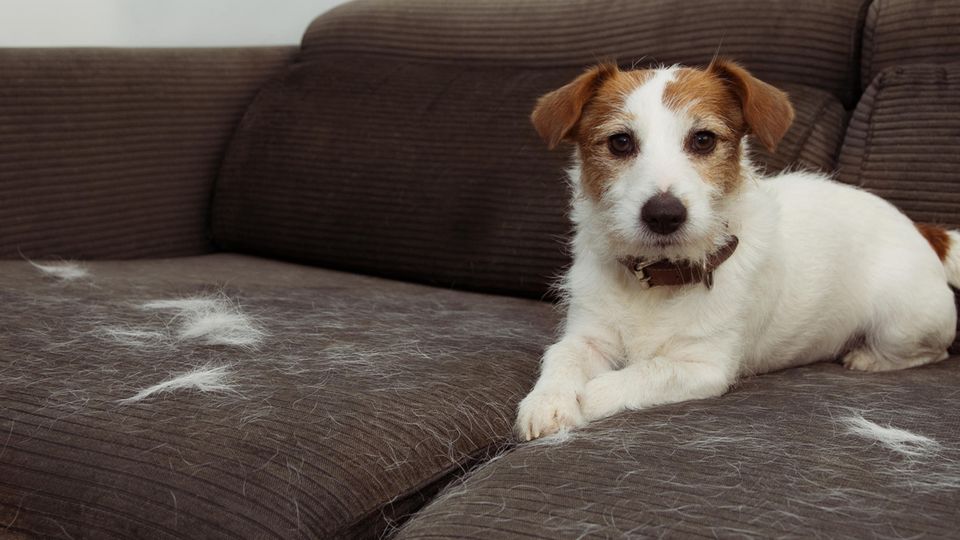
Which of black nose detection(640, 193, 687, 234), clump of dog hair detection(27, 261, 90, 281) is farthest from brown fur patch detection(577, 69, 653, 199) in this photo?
clump of dog hair detection(27, 261, 90, 281)

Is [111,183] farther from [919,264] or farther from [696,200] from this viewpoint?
[919,264]

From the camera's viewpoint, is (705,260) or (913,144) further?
(913,144)

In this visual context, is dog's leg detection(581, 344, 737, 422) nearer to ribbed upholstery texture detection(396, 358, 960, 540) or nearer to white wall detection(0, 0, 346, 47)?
ribbed upholstery texture detection(396, 358, 960, 540)

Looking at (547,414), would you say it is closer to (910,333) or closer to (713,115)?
(713,115)

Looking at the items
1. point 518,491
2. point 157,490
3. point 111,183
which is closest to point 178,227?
point 111,183

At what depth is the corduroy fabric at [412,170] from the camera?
86.7 inches

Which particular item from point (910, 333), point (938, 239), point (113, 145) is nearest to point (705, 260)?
point (910, 333)

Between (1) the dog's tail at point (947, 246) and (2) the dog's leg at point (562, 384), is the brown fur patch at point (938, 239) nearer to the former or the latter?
(1) the dog's tail at point (947, 246)

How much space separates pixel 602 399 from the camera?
1468 millimetres

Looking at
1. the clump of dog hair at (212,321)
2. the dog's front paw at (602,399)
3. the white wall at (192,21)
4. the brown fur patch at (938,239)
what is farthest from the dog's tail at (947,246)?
the white wall at (192,21)

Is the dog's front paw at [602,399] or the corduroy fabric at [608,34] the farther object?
the corduroy fabric at [608,34]

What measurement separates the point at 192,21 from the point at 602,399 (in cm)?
231

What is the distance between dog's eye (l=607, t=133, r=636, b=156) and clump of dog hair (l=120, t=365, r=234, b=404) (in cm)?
63

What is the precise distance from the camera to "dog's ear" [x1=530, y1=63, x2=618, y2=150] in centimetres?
163
